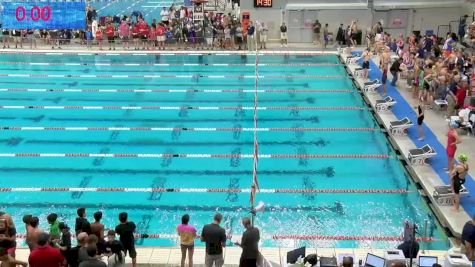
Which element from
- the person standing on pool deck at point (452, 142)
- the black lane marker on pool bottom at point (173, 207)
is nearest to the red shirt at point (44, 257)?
the black lane marker on pool bottom at point (173, 207)

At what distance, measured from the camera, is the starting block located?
10.5 metres

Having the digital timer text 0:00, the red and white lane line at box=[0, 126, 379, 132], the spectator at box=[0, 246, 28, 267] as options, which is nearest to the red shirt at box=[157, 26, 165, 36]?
the digital timer text 0:00

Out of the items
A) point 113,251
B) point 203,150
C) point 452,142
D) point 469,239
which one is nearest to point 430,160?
point 452,142

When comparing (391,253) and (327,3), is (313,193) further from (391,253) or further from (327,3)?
(327,3)

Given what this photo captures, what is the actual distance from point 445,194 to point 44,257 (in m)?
7.03

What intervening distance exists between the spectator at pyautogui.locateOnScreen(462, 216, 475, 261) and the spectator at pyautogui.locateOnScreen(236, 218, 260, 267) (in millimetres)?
3165

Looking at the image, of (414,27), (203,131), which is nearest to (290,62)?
(414,27)

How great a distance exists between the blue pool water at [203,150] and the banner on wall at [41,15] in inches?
119

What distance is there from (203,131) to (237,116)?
1.47 meters

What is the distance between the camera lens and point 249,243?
734 cm

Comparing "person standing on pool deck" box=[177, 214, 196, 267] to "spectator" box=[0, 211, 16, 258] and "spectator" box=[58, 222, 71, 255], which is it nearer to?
"spectator" box=[58, 222, 71, 255]

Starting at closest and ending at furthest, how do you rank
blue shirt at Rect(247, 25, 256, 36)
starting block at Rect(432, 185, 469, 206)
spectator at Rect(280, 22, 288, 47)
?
starting block at Rect(432, 185, 469, 206) → blue shirt at Rect(247, 25, 256, 36) → spectator at Rect(280, 22, 288, 47)

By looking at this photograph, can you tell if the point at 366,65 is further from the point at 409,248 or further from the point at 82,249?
the point at 82,249

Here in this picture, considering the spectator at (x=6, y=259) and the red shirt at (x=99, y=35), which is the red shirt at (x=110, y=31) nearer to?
the red shirt at (x=99, y=35)
